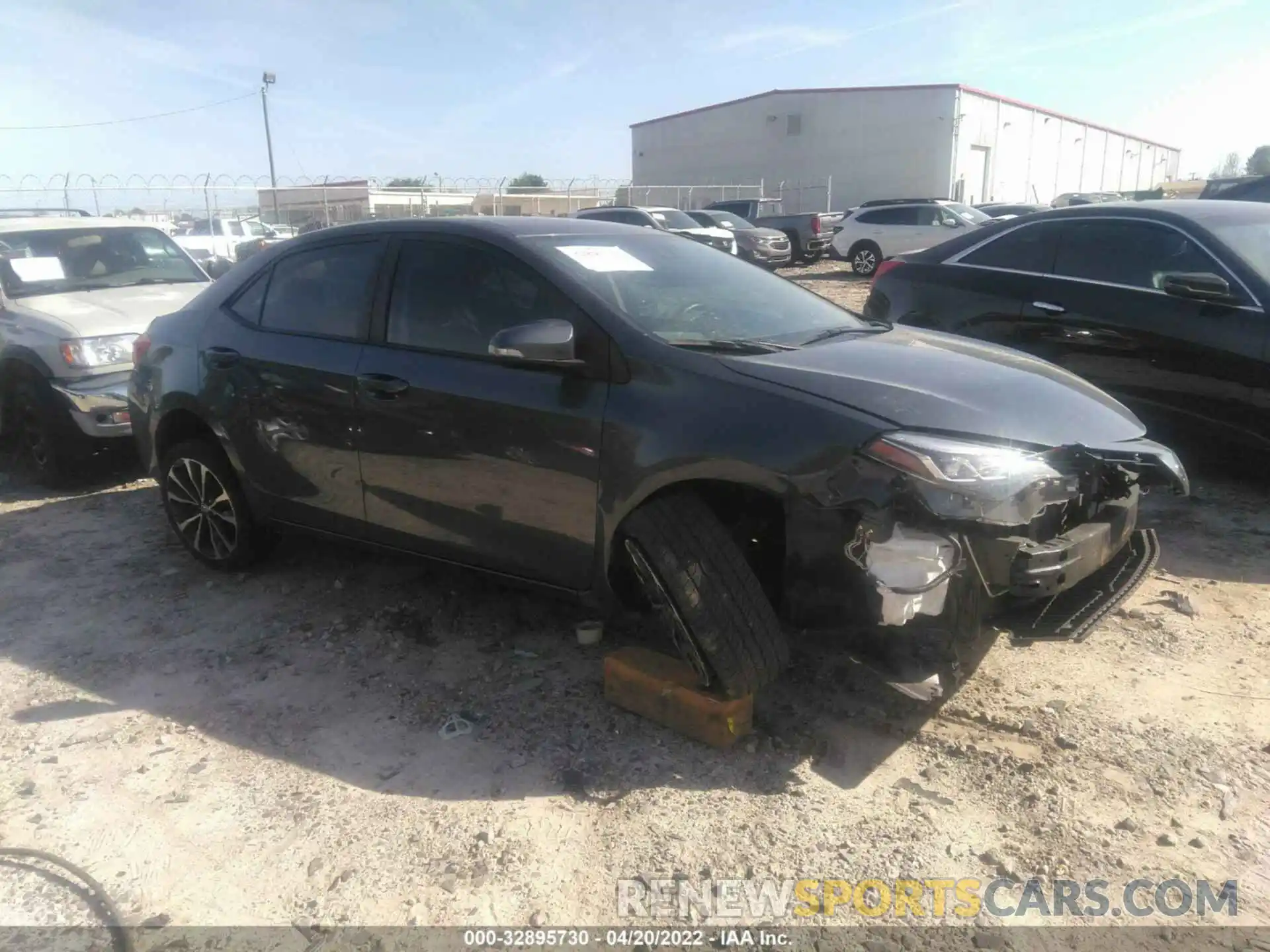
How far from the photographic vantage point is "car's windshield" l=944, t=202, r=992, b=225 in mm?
20312

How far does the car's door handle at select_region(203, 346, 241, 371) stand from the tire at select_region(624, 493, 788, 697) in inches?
90.7

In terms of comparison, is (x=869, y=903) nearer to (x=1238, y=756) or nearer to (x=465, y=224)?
(x=1238, y=756)

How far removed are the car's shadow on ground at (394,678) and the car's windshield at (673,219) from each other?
16462mm

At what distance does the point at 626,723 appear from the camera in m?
3.22

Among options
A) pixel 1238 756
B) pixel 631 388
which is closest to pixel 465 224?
pixel 631 388

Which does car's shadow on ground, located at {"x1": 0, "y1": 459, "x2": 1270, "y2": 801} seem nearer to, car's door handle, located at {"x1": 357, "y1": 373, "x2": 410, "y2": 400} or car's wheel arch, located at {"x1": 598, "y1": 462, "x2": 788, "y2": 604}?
car's wheel arch, located at {"x1": 598, "y1": 462, "x2": 788, "y2": 604}

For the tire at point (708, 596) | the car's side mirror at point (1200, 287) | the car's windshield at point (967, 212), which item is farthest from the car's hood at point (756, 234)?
the tire at point (708, 596)

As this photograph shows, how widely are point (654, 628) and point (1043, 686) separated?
1486 mm

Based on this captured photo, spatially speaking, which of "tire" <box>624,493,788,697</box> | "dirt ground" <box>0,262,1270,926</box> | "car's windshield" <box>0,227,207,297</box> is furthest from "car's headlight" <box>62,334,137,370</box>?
"tire" <box>624,493,788,697</box>

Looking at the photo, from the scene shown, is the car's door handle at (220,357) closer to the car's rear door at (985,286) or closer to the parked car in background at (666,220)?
the car's rear door at (985,286)

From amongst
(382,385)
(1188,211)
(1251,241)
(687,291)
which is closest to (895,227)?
(1188,211)

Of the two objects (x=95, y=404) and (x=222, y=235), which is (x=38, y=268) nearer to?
(x=95, y=404)

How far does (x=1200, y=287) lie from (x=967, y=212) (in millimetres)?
17287

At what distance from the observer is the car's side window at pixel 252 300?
4.33 meters
